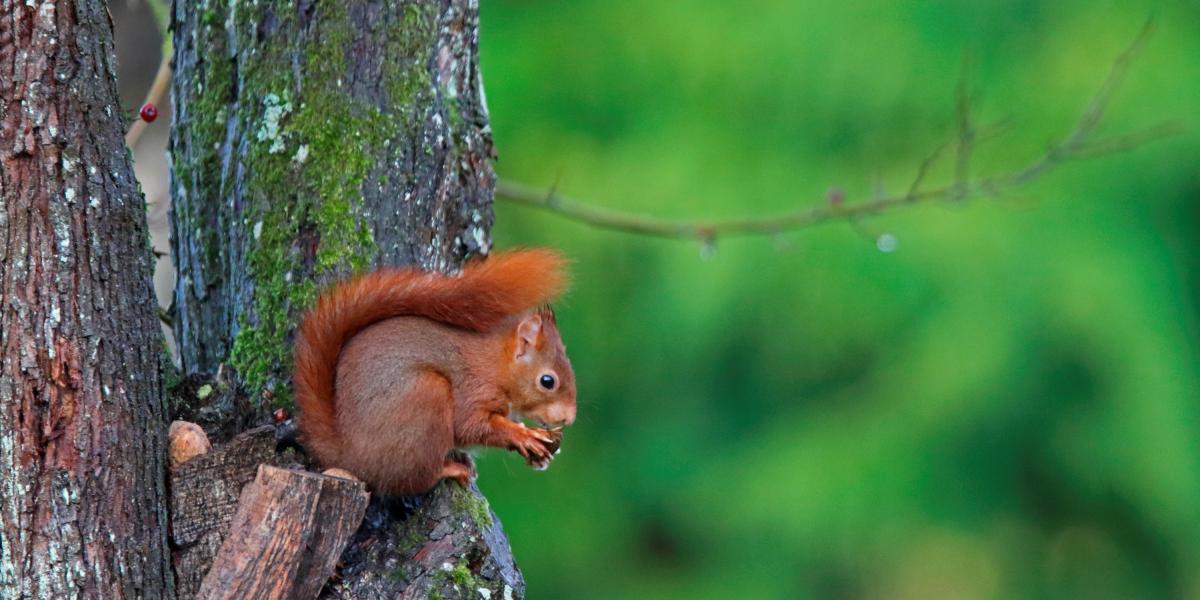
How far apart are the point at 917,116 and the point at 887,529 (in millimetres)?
1130

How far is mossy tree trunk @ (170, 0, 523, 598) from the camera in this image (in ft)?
5.62

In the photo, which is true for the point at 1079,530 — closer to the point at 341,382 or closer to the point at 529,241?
the point at 529,241

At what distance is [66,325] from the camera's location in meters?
1.38

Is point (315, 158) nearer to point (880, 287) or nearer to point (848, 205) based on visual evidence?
point (848, 205)

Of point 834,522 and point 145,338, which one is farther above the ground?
point 145,338

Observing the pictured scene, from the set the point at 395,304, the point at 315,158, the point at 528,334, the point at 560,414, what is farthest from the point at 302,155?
the point at 560,414

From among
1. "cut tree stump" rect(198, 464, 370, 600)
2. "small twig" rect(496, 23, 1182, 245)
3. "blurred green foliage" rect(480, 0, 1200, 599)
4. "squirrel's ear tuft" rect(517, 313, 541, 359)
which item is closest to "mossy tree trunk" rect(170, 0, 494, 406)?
"squirrel's ear tuft" rect(517, 313, 541, 359)

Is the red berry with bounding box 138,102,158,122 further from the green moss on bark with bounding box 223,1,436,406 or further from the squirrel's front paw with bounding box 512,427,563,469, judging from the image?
the squirrel's front paw with bounding box 512,427,563,469

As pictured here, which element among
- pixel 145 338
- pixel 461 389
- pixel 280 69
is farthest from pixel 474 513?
pixel 280 69

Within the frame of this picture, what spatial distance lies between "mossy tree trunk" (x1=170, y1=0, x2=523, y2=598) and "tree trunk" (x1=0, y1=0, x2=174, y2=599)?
0.95 ft

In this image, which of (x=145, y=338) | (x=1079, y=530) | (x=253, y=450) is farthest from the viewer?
(x=1079, y=530)

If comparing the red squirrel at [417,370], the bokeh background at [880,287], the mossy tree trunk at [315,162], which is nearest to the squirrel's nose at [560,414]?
the red squirrel at [417,370]

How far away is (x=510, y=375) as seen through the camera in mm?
1793

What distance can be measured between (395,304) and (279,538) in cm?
30
